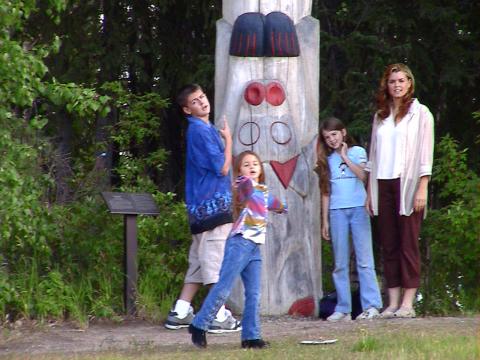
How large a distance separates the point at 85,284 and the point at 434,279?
3256 millimetres

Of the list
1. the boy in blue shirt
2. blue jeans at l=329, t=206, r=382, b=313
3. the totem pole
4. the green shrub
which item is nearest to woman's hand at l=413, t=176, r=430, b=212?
blue jeans at l=329, t=206, r=382, b=313

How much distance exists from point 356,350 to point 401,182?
2175 millimetres

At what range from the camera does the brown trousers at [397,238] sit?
8.60 meters

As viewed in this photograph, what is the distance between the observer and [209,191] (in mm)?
8352

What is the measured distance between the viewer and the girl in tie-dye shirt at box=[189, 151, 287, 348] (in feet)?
23.2

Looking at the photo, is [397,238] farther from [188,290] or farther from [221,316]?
[188,290]

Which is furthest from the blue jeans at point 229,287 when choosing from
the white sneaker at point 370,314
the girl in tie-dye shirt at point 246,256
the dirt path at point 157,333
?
the white sneaker at point 370,314

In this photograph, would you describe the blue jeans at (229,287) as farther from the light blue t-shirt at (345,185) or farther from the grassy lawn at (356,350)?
the light blue t-shirt at (345,185)

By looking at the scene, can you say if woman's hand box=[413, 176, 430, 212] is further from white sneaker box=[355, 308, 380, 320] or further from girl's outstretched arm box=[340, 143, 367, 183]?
white sneaker box=[355, 308, 380, 320]

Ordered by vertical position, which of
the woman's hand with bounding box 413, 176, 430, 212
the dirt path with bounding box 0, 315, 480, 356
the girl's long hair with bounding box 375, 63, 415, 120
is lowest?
the dirt path with bounding box 0, 315, 480, 356

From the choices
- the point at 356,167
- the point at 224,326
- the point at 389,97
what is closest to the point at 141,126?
the point at 356,167

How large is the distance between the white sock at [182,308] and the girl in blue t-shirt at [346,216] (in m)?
1.21

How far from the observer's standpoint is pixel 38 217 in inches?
357

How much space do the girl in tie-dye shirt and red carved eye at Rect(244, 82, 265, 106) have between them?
1946 millimetres
